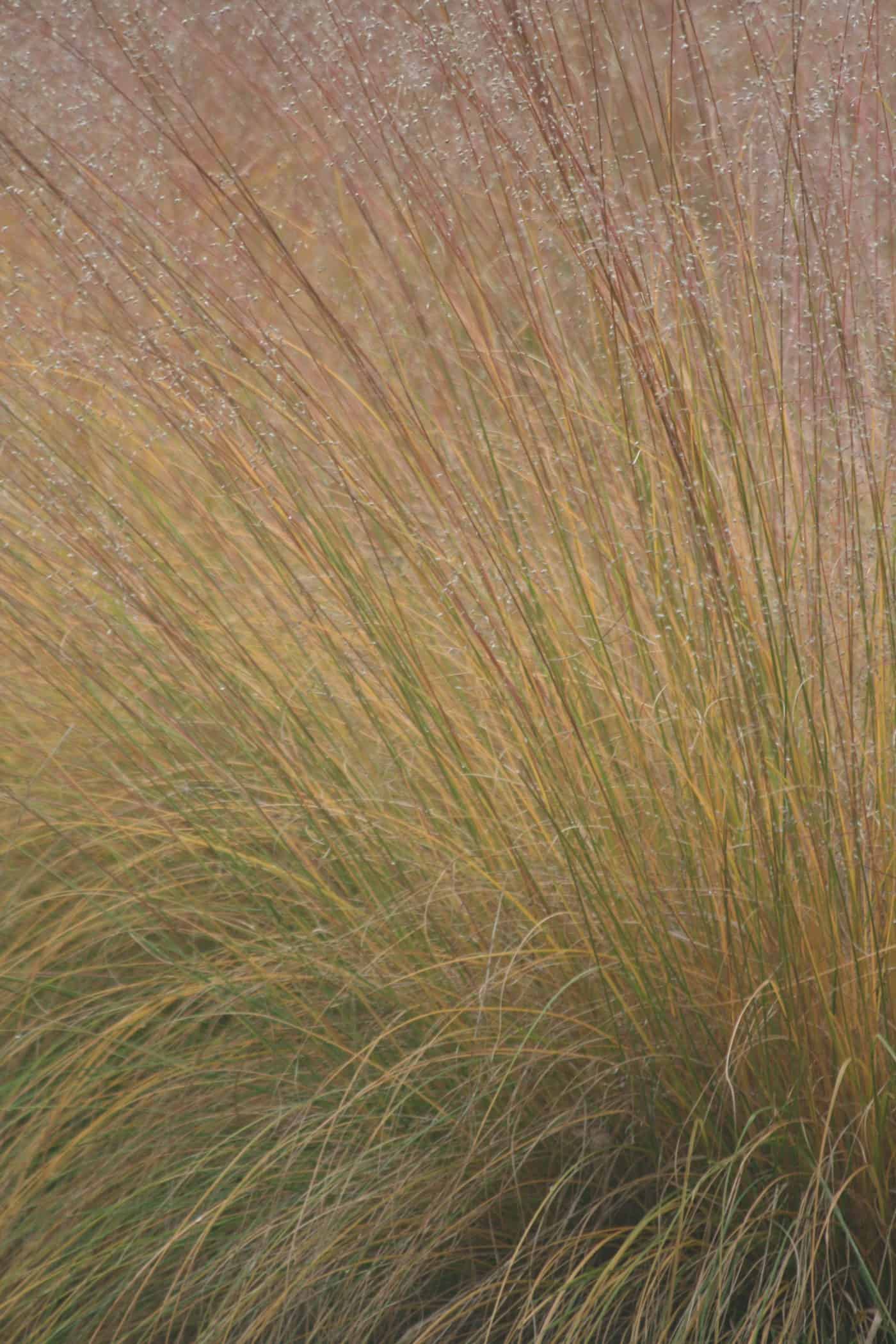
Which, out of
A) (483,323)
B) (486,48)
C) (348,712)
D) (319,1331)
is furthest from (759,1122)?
(486,48)

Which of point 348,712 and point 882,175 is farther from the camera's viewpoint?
point 348,712

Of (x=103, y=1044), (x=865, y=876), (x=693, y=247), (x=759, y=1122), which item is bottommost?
(x=759, y=1122)

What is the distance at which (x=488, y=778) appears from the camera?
1.36m

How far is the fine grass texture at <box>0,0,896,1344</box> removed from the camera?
1147mm

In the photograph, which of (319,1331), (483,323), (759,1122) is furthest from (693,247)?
(319,1331)

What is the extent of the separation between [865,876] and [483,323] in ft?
2.48

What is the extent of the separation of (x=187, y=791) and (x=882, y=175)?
0.82 m

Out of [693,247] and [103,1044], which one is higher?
[693,247]

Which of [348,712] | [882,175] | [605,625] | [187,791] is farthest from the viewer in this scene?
[348,712]

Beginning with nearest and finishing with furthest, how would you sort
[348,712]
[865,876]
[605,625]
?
[865,876] → [605,625] → [348,712]

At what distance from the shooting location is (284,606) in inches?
63.7

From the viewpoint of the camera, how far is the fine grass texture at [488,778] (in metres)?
1.15

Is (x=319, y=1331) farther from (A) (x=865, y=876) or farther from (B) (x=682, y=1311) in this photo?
(A) (x=865, y=876)

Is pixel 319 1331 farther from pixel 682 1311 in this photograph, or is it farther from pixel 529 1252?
pixel 682 1311
